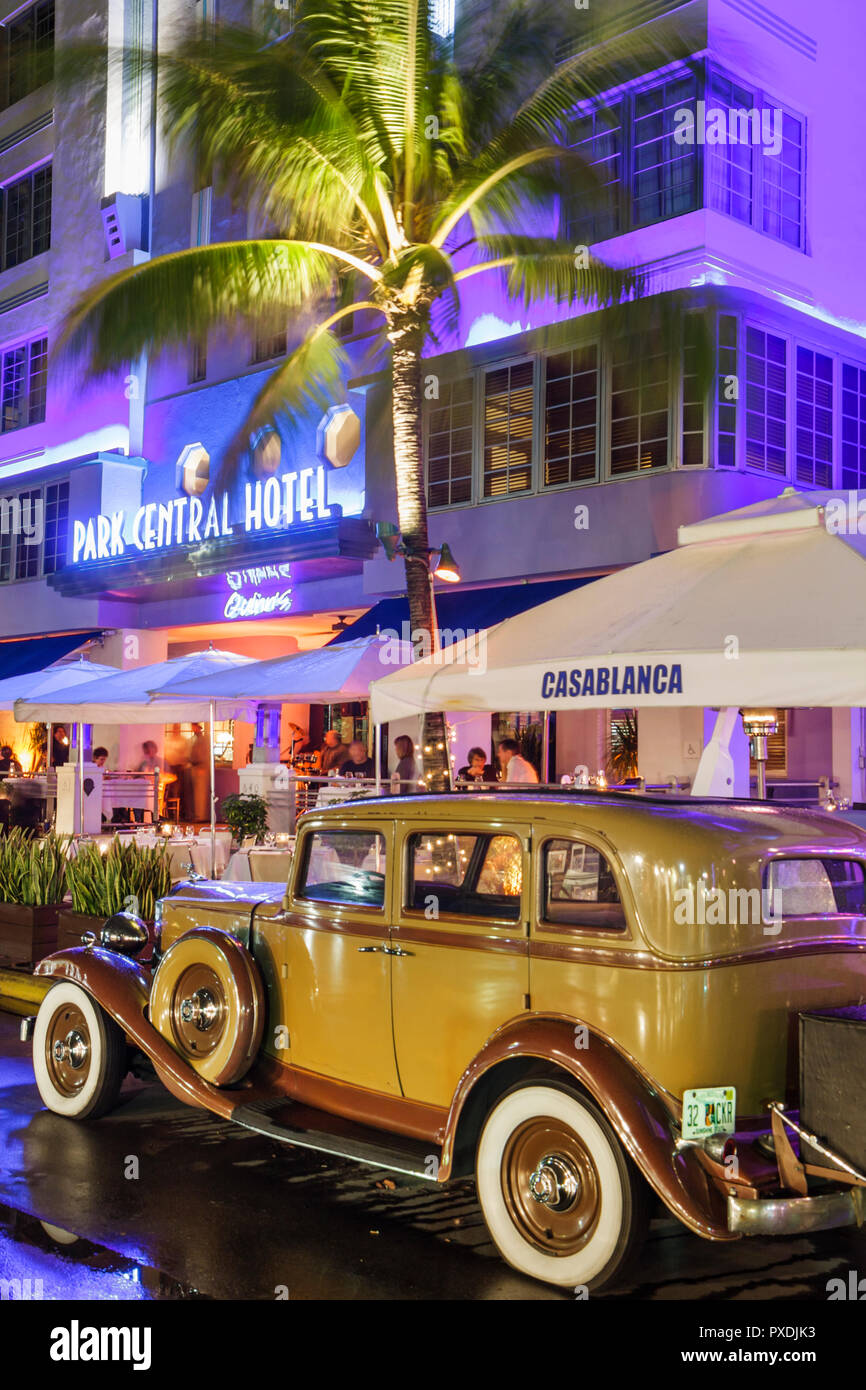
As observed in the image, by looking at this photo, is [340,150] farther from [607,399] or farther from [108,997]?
[108,997]

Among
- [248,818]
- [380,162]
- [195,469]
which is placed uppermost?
[380,162]

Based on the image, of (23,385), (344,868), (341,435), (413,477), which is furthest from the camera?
(23,385)

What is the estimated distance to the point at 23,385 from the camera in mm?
29922

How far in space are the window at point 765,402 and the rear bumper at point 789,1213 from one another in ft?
37.7

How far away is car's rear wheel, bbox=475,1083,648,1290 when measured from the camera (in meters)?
4.61

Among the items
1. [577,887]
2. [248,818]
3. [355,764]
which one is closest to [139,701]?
[248,818]

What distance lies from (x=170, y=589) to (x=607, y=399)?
10.6m

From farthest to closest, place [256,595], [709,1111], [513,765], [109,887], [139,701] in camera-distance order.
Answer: [256,595]
[139,701]
[513,765]
[109,887]
[709,1111]

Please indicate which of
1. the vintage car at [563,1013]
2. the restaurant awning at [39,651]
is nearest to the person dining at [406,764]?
A: the vintage car at [563,1013]

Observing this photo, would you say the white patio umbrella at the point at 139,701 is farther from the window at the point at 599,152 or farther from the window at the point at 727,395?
the window at the point at 599,152

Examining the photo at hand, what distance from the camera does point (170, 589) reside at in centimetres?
2362

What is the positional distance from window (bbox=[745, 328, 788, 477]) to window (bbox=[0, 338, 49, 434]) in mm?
18844

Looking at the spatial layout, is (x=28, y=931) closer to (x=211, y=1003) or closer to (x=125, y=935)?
(x=125, y=935)

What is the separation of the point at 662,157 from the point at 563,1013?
1308 cm
